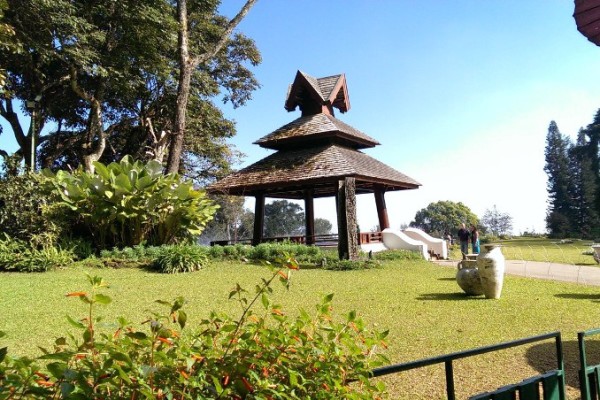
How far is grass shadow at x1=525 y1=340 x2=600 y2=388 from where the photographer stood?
175 inches

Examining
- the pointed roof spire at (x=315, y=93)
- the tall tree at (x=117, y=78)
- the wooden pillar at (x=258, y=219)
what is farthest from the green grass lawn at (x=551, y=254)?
the tall tree at (x=117, y=78)

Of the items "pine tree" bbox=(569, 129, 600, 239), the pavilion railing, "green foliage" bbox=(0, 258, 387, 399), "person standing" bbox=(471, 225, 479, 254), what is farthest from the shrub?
"pine tree" bbox=(569, 129, 600, 239)

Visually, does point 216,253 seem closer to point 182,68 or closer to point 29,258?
point 29,258

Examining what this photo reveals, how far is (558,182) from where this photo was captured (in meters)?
59.0

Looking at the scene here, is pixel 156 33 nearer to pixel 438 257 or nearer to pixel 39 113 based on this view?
pixel 39 113

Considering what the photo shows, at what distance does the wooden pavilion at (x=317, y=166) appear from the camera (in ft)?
54.5

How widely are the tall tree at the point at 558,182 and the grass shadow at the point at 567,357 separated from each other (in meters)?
55.1

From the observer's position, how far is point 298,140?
2033 centimetres

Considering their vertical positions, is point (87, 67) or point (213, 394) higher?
point (87, 67)

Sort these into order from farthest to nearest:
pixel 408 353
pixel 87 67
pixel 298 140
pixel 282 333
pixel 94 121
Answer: pixel 94 121 < pixel 298 140 < pixel 87 67 < pixel 408 353 < pixel 282 333

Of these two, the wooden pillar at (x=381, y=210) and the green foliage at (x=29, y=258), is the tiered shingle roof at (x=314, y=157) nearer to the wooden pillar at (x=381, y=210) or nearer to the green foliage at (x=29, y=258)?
the wooden pillar at (x=381, y=210)

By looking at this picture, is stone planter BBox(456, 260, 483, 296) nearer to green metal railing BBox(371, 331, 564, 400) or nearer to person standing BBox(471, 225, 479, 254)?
green metal railing BBox(371, 331, 564, 400)

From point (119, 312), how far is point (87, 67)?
16094 millimetres

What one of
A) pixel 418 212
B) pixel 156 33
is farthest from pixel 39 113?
pixel 418 212
